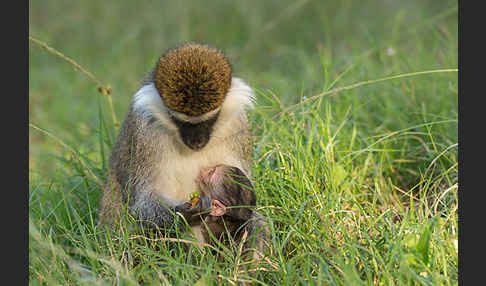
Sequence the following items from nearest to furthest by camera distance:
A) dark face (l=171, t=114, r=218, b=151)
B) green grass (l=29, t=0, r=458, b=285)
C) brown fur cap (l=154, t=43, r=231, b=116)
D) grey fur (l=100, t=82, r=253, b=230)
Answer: green grass (l=29, t=0, r=458, b=285), brown fur cap (l=154, t=43, r=231, b=116), dark face (l=171, t=114, r=218, b=151), grey fur (l=100, t=82, r=253, b=230)

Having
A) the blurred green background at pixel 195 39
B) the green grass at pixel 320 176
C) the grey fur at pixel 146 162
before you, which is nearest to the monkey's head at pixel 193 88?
the grey fur at pixel 146 162

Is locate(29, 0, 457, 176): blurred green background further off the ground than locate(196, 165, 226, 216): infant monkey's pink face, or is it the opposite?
locate(29, 0, 457, 176): blurred green background

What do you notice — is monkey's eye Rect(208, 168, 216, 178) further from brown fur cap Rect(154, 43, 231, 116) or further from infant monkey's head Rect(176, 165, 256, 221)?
brown fur cap Rect(154, 43, 231, 116)

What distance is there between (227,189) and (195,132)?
523 millimetres

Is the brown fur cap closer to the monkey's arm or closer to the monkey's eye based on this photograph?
the monkey's arm

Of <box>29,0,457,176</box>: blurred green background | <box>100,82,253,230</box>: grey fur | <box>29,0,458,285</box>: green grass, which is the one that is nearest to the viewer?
<box>29,0,458,285</box>: green grass

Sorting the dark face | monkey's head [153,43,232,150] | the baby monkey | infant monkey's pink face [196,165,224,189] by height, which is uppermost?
monkey's head [153,43,232,150]

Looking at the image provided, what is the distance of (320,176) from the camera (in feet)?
12.8

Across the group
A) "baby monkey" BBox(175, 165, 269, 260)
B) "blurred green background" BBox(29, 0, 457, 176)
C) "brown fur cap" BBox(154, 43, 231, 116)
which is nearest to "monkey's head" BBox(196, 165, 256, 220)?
"baby monkey" BBox(175, 165, 269, 260)

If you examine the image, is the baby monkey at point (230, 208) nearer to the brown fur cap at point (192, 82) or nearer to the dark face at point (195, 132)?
the dark face at point (195, 132)

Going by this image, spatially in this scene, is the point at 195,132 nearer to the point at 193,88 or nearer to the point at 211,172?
the point at 193,88

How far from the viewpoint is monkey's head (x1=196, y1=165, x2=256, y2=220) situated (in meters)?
3.62

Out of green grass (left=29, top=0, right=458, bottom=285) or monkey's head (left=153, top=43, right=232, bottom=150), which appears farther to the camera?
monkey's head (left=153, top=43, right=232, bottom=150)

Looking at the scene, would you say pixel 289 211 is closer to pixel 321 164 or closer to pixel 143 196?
pixel 321 164
